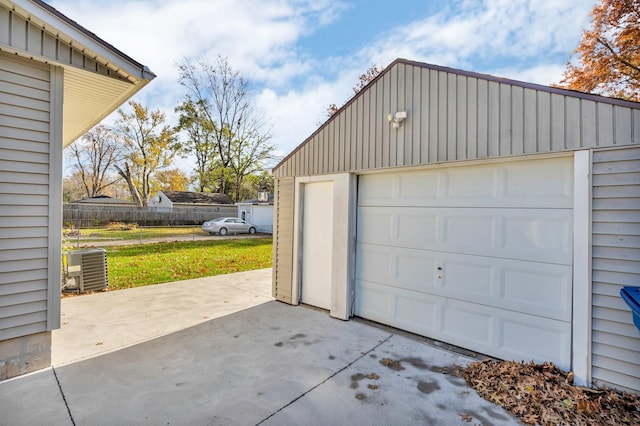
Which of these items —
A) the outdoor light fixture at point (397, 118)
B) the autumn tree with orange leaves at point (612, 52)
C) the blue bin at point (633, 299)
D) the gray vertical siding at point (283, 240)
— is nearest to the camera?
the blue bin at point (633, 299)

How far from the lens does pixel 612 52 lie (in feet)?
30.6

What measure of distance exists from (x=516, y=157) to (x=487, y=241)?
0.99m

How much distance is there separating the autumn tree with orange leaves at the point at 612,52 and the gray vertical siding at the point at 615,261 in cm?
990

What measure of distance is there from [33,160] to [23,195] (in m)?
0.35

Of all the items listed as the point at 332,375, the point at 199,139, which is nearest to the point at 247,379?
the point at 332,375

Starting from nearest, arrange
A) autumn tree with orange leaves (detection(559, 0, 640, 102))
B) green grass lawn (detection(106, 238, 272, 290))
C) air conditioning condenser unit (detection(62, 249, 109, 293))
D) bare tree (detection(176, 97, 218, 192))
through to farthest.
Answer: air conditioning condenser unit (detection(62, 249, 109, 293))
green grass lawn (detection(106, 238, 272, 290))
autumn tree with orange leaves (detection(559, 0, 640, 102))
bare tree (detection(176, 97, 218, 192))

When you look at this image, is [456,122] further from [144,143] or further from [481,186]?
[144,143]

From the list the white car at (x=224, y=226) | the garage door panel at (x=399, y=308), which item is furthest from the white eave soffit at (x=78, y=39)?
the white car at (x=224, y=226)

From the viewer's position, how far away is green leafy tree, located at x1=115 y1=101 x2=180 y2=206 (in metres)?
26.4

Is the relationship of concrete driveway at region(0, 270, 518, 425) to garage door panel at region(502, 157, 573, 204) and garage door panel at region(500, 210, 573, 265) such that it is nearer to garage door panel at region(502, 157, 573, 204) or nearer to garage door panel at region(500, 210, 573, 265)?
garage door panel at region(500, 210, 573, 265)

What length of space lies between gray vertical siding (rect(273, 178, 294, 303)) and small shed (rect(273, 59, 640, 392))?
39 cm

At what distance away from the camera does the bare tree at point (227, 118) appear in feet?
83.3

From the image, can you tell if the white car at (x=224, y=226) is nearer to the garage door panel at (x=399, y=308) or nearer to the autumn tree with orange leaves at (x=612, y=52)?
the garage door panel at (x=399, y=308)

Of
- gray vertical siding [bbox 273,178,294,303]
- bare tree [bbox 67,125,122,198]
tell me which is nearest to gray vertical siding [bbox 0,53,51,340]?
gray vertical siding [bbox 273,178,294,303]
